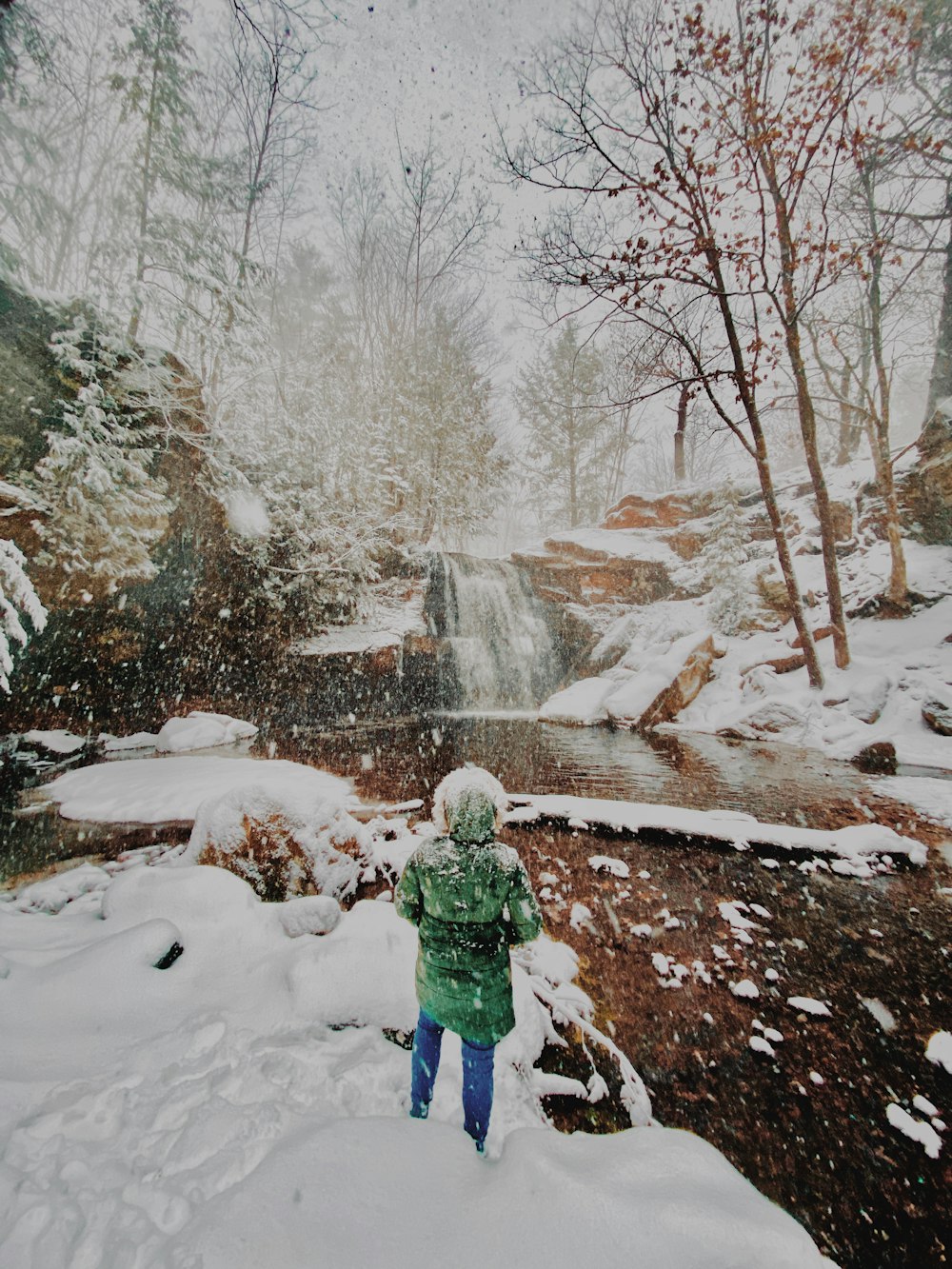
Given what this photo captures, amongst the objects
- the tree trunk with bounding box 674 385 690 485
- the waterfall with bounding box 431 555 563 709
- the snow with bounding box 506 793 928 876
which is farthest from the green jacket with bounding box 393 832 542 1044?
the tree trunk with bounding box 674 385 690 485

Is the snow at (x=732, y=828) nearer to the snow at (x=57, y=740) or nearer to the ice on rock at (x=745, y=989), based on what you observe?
the ice on rock at (x=745, y=989)

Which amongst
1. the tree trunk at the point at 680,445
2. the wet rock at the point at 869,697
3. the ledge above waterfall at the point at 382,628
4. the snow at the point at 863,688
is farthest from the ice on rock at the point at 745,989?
the tree trunk at the point at 680,445

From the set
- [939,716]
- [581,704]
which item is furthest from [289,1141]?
[581,704]

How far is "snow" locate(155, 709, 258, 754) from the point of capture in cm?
959

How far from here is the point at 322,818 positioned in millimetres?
4578

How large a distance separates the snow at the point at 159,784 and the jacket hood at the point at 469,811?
12.6 feet

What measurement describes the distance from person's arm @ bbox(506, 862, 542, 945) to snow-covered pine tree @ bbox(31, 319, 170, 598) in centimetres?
982

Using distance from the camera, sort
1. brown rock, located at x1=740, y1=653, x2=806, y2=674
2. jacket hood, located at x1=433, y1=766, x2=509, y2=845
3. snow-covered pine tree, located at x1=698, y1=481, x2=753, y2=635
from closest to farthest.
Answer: jacket hood, located at x1=433, y1=766, x2=509, y2=845 → brown rock, located at x1=740, y1=653, x2=806, y2=674 → snow-covered pine tree, located at x1=698, y1=481, x2=753, y2=635

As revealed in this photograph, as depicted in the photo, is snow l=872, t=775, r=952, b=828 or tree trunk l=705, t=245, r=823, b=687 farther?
tree trunk l=705, t=245, r=823, b=687

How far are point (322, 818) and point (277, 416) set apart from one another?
11.1 m

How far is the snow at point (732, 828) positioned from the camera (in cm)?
516

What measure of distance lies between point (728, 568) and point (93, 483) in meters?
17.9

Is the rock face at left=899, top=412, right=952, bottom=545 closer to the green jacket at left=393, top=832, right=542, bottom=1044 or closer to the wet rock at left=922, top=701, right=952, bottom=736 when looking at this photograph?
the wet rock at left=922, top=701, right=952, bottom=736

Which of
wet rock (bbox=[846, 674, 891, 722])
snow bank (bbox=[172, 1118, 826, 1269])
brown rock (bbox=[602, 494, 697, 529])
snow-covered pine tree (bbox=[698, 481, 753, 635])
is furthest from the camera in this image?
brown rock (bbox=[602, 494, 697, 529])
